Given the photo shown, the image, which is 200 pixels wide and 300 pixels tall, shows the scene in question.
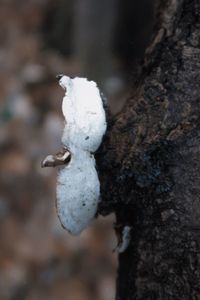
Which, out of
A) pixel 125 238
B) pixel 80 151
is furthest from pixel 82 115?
pixel 125 238

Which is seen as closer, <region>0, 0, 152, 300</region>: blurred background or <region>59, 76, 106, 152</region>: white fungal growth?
<region>59, 76, 106, 152</region>: white fungal growth

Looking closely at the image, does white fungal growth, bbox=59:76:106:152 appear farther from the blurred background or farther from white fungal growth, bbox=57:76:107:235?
the blurred background

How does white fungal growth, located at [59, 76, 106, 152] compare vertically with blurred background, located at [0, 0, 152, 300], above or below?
below

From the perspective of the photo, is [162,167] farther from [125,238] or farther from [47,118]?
[47,118]

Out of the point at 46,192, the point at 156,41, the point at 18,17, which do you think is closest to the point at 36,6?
the point at 18,17

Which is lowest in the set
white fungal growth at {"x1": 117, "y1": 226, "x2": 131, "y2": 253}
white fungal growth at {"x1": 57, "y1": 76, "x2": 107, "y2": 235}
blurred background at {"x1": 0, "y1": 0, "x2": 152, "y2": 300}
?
white fungal growth at {"x1": 117, "y1": 226, "x2": 131, "y2": 253}

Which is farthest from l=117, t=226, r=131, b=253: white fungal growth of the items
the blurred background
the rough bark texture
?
the blurred background
